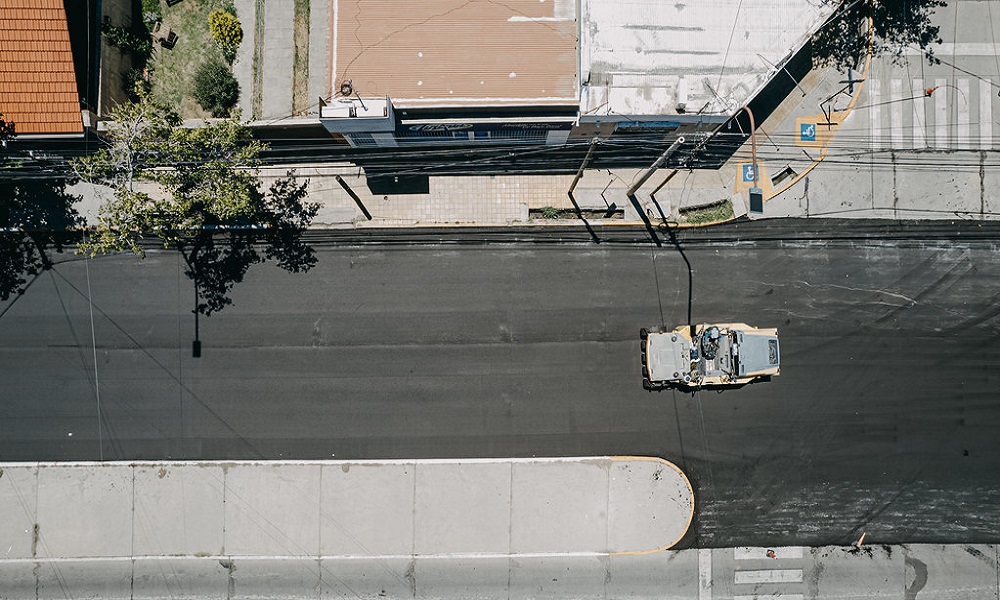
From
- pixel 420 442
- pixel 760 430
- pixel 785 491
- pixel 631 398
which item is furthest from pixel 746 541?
pixel 420 442

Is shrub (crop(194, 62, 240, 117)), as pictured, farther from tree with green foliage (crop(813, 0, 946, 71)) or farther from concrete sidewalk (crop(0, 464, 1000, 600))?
tree with green foliage (crop(813, 0, 946, 71))

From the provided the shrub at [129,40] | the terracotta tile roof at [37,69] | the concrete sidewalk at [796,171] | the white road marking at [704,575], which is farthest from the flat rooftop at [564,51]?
the white road marking at [704,575]

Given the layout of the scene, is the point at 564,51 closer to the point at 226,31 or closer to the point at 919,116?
the point at 226,31

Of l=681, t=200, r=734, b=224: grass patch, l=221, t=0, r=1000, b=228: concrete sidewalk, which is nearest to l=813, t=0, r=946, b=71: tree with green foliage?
l=221, t=0, r=1000, b=228: concrete sidewalk

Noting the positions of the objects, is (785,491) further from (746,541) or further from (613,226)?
(613,226)

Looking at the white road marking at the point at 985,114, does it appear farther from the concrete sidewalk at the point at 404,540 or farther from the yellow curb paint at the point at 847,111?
the concrete sidewalk at the point at 404,540

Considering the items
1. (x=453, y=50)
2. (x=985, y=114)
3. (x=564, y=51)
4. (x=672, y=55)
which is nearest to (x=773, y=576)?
(x=672, y=55)

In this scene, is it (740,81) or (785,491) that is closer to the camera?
(740,81)
